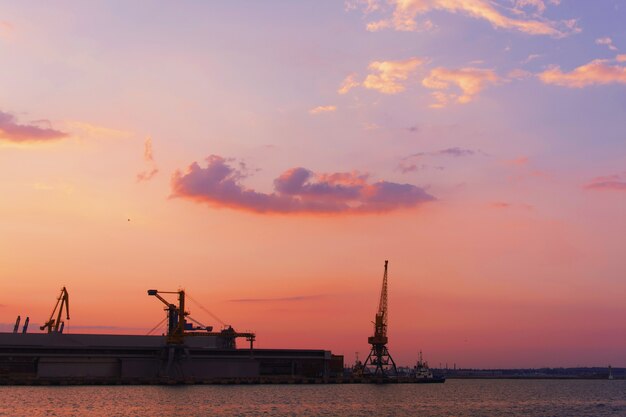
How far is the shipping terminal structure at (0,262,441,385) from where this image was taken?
136m

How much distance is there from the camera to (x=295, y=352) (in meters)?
162

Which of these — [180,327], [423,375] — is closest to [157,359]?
[180,327]

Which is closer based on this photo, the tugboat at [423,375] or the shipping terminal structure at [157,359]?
the shipping terminal structure at [157,359]

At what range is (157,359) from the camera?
476ft

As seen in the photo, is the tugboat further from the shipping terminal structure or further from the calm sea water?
the calm sea water

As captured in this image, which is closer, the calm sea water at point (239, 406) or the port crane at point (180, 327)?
the calm sea water at point (239, 406)

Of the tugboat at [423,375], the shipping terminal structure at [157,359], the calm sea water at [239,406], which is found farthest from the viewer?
the tugboat at [423,375]

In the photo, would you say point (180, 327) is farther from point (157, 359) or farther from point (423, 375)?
point (423, 375)

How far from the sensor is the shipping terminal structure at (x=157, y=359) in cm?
13650

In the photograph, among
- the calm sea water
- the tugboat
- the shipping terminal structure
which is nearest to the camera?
the calm sea water

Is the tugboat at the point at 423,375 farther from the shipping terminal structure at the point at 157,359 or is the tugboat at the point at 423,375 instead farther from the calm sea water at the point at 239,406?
the calm sea water at the point at 239,406

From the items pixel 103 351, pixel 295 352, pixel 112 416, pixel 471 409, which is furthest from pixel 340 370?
pixel 112 416

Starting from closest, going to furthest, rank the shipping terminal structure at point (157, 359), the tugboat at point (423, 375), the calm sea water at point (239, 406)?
the calm sea water at point (239, 406) → the shipping terminal structure at point (157, 359) → the tugboat at point (423, 375)

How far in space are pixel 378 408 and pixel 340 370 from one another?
291 ft
